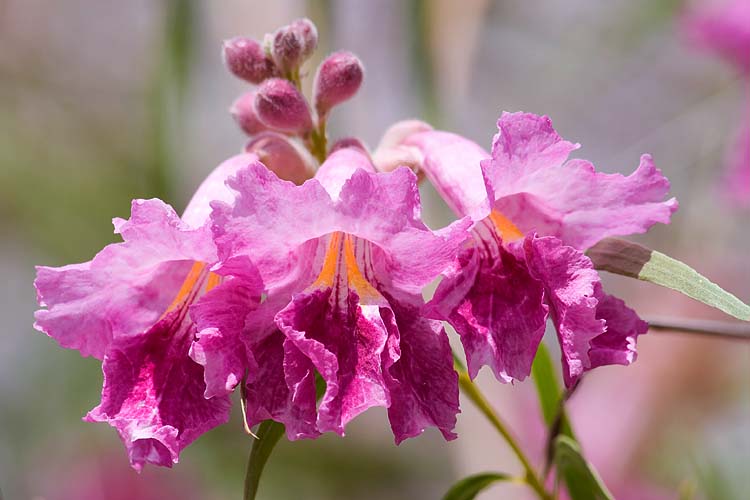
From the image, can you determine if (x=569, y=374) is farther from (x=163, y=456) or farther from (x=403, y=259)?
(x=163, y=456)

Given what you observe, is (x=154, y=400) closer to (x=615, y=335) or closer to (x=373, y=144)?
(x=615, y=335)

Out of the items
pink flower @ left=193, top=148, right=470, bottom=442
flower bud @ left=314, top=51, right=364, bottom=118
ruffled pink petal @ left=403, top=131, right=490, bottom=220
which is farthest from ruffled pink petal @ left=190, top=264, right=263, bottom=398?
flower bud @ left=314, top=51, right=364, bottom=118

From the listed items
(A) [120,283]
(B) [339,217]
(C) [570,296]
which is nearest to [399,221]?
(B) [339,217]

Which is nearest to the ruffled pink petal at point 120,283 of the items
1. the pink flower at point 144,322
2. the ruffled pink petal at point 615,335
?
the pink flower at point 144,322

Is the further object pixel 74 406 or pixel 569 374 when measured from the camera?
pixel 74 406

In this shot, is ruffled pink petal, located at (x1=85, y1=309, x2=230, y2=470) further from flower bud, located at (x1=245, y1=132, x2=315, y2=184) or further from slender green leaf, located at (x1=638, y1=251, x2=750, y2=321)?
slender green leaf, located at (x1=638, y1=251, x2=750, y2=321)

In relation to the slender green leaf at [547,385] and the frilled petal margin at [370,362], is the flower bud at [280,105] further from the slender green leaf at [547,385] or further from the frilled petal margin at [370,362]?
the slender green leaf at [547,385]

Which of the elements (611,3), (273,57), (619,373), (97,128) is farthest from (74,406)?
(273,57)
